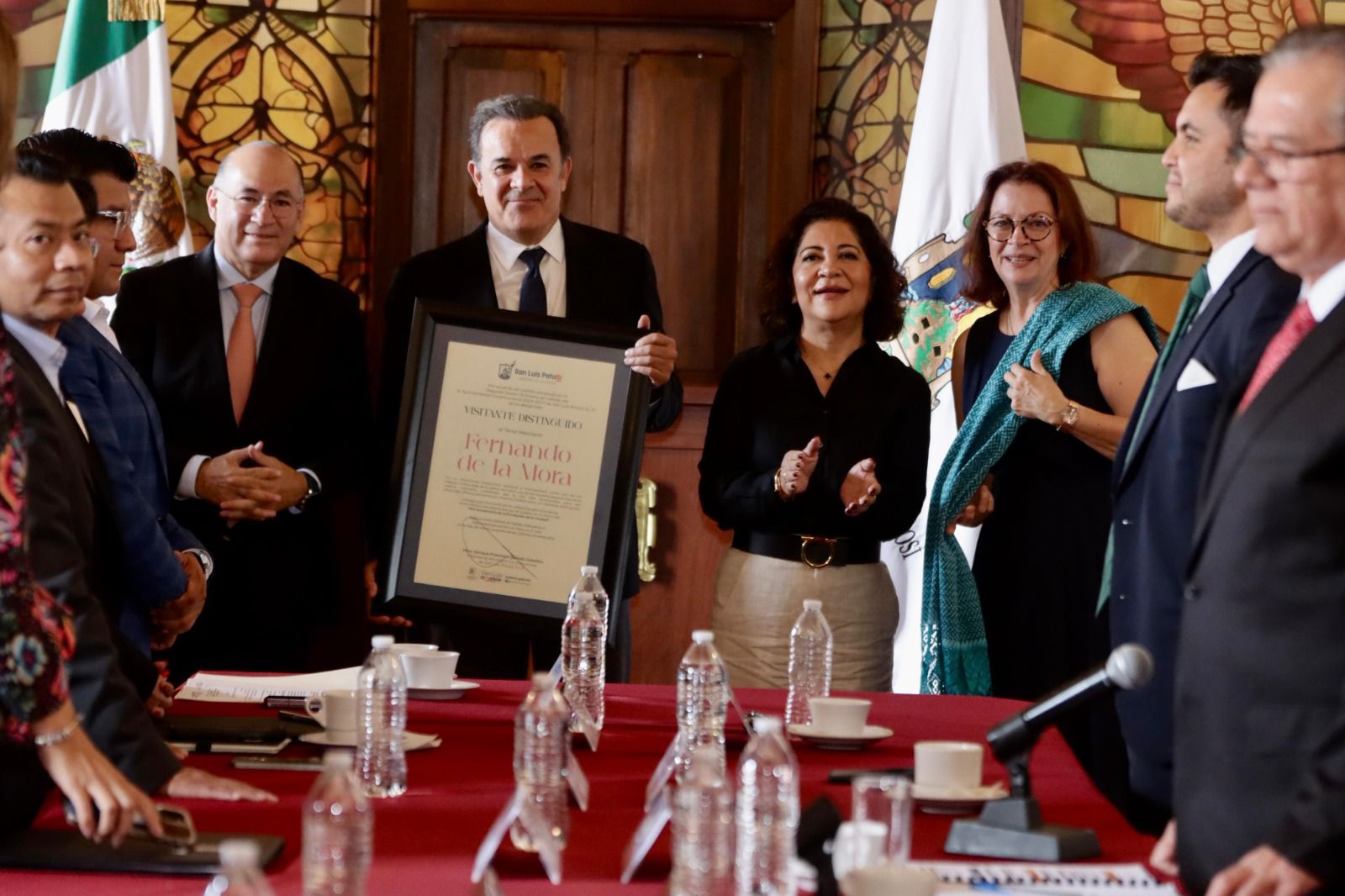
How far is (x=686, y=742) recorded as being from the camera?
216 centimetres

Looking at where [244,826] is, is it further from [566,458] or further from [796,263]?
[796,263]

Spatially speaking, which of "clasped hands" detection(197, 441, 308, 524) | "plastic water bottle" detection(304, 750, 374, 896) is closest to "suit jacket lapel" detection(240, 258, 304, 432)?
"clasped hands" detection(197, 441, 308, 524)

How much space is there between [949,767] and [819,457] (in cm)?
158

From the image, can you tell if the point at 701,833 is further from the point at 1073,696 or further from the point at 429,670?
the point at 429,670

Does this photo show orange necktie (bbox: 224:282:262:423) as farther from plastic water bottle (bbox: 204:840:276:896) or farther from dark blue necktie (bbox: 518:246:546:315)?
plastic water bottle (bbox: 204:840:276:896)

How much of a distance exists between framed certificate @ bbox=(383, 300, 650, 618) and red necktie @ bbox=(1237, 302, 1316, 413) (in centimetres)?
162

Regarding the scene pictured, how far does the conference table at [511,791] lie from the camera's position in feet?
5.56

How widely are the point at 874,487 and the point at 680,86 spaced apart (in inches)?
101

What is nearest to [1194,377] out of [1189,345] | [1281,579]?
[1189,345]

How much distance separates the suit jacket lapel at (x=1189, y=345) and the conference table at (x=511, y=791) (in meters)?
0.56

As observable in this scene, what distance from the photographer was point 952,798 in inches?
79.4

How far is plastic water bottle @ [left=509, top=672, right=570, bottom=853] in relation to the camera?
6.34ft

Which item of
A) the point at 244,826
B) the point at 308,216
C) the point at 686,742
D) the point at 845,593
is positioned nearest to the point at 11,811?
the point at 244,826
